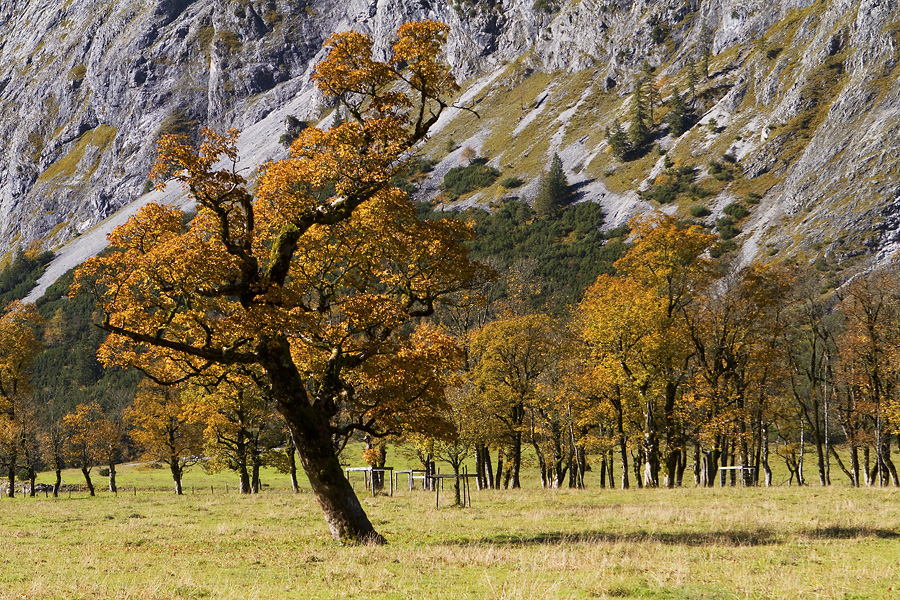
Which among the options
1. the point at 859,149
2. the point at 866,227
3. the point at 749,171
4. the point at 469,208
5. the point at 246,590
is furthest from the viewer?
the point at 469,208

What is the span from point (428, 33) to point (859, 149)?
443ft

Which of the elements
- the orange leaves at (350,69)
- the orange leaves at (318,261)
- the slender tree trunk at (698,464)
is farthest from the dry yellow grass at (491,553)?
the slender tree trunk at (698,464)

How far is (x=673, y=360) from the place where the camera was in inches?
1580

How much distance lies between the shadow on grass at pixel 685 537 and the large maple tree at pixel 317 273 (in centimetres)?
378

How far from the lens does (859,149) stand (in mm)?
126188

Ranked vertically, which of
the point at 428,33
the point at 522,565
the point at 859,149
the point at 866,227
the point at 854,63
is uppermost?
the point at 854,63

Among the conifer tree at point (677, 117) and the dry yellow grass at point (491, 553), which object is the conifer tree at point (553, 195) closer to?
the conifer tree at point (677, 117)

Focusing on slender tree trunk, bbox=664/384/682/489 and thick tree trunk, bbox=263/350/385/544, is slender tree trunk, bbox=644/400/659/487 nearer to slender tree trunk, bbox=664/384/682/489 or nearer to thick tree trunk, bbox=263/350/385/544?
slender tree trunk, bbox=664/384/682/489

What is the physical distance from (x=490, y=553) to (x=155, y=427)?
170 ft

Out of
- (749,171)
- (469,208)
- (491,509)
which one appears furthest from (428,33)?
(469,208)

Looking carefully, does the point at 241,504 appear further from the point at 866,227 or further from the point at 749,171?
the point at 749,171

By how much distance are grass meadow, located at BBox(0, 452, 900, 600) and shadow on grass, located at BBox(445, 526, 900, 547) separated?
55mm

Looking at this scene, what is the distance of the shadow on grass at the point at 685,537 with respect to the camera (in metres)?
16.6

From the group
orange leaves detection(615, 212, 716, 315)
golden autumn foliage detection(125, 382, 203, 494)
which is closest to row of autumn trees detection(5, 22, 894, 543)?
orange leaves detection(615, 212, 716, 315)
